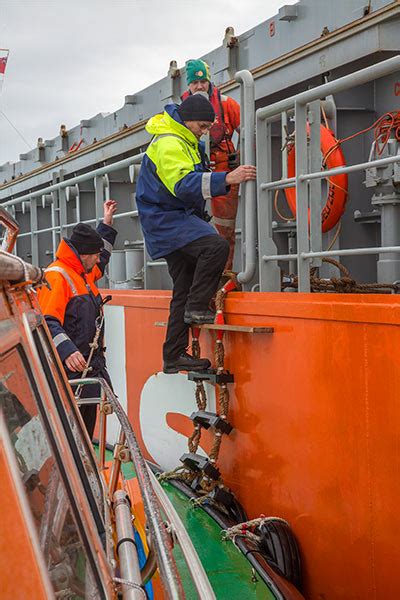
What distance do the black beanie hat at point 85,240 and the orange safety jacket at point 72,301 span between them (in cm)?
4

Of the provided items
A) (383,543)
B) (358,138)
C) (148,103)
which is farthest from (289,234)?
(148,103)

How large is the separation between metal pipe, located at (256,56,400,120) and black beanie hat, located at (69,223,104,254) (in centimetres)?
143

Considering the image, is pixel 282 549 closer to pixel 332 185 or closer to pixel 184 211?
pixel 184 211

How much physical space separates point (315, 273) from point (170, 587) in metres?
3.15

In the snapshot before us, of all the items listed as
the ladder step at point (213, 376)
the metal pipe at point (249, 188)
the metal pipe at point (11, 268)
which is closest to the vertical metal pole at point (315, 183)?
the metal pipe at point (249, 188)

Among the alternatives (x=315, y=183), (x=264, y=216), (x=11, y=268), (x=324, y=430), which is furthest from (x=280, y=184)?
(x=11, y=268)

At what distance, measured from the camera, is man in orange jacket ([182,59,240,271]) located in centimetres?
551

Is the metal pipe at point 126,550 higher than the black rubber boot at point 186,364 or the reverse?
the reverse

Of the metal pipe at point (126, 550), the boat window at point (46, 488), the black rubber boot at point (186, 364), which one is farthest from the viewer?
the black rubber boot at point (186, 364)

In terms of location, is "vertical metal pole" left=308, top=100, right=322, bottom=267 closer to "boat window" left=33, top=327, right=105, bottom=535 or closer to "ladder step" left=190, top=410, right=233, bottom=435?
"ladder step" left=190, top=410, right=233, bottom=435

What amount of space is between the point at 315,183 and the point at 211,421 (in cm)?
160

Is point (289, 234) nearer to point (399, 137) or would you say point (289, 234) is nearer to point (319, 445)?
point (399, 137)

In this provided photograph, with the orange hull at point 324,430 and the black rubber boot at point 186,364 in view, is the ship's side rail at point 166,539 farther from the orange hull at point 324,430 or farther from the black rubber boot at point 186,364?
the black rubber boot at point 186,364

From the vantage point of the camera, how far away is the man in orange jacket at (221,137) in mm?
5508
